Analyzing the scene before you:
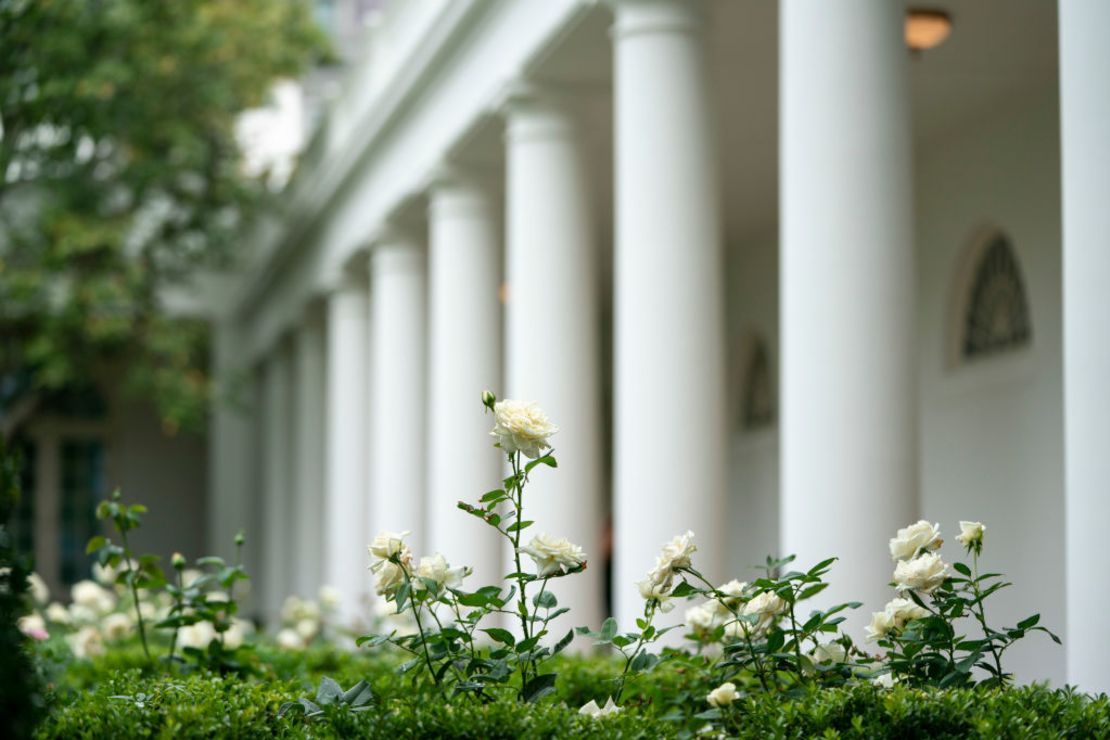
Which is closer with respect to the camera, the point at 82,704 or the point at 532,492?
the point at 82,704

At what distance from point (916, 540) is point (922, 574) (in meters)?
0.17

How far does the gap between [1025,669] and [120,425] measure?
24.8 meters

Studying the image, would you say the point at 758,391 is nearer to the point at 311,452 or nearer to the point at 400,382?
the point at 400,382

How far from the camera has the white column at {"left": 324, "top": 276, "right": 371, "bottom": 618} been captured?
771 inches

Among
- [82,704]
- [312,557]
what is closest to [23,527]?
[312,557]

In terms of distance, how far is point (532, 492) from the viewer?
11539mm

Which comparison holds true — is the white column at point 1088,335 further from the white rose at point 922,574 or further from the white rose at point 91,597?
the white rose at point 91,597

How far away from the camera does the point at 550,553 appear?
4.80 m

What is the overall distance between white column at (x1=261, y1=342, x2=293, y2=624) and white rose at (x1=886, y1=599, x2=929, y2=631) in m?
20.4

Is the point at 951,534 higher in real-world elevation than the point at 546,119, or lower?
Answer: lower

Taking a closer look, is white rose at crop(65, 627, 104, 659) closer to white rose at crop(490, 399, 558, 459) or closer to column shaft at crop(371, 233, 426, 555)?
white rose at crop(490, 399, 558, 459)

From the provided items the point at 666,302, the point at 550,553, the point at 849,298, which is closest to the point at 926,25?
the point at 666,302

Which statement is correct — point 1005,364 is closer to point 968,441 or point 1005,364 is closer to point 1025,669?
point 968,441

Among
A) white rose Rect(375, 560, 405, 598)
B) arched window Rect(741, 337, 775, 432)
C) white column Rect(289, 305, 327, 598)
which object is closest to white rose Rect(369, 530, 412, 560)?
white rose Rect(375, 560, 405, 598)
